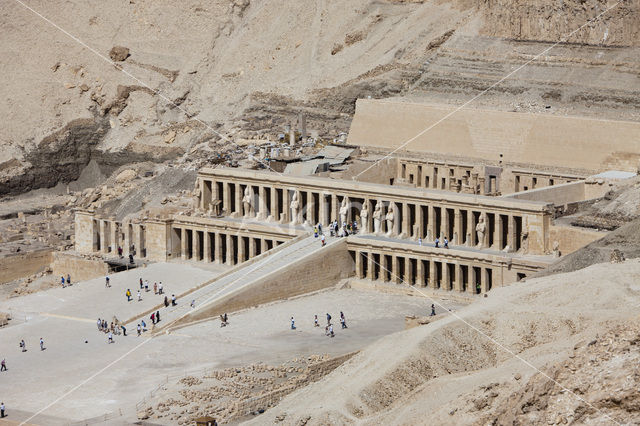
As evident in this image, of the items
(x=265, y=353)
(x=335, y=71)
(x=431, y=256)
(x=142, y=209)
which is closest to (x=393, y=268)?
(x=431, y=256)

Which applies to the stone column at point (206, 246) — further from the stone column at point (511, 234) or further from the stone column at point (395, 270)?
the stone column at point (511, 234)

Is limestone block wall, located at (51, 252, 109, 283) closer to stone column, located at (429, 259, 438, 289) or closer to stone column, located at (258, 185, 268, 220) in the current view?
stone column, located at (258, 185, 268, 220)

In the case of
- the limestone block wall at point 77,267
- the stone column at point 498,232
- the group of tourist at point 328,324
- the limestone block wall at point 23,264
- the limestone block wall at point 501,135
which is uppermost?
the limestone block wall at point 501,135

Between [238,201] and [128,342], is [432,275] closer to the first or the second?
[238,201]

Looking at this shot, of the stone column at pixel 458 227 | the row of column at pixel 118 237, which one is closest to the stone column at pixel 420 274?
the stone column at pixel 458 227

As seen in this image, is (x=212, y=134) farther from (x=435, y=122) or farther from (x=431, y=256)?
(x=431, y=256)

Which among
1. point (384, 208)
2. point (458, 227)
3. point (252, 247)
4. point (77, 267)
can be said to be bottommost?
point (77, 267)

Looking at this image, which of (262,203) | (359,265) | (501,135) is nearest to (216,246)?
(262,203)
